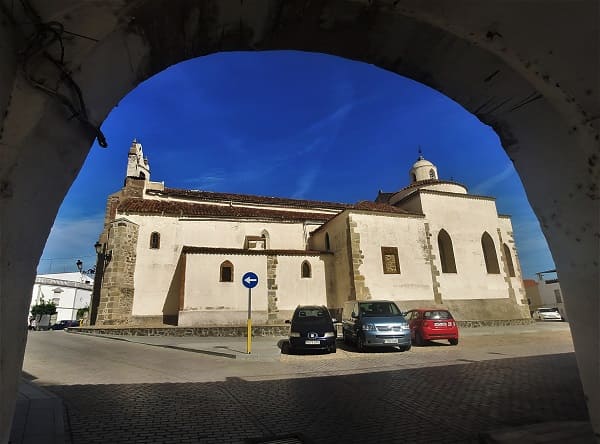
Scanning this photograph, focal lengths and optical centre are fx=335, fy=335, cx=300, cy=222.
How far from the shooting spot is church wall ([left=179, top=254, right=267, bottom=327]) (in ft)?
61.7

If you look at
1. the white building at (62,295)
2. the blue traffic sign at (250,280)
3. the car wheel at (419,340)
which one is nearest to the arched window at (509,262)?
the car wheel at (419,340)

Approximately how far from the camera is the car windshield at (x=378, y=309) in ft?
39.5

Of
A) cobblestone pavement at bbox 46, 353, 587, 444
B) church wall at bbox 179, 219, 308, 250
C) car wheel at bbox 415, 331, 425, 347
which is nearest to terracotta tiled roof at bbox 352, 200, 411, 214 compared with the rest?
church wall at bbox 179, 219, 308, 250

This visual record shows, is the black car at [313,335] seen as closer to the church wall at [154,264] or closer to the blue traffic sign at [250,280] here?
the blue traffic sign at [250,280]

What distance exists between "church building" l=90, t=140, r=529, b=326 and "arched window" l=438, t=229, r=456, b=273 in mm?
72

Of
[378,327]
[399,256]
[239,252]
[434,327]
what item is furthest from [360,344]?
[399,256]

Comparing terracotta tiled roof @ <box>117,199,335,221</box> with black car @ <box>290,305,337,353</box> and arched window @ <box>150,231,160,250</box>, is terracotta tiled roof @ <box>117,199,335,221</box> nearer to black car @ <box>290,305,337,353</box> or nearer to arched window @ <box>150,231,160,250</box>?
arched window @ <box>150,231,160,250</box>

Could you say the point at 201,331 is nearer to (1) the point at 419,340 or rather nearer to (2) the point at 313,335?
(2) the point at 313,335

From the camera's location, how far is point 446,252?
23453 mm

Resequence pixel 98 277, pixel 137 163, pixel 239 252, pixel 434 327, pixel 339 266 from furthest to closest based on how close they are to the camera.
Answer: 1. pixel 137 163
2. pixel 98 277
3. pixel 339 266
4. pixel 239 252
5. pixel 434 327

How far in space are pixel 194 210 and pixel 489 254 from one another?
2169 cm

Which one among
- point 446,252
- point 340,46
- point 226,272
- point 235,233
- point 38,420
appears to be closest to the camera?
point 340,46

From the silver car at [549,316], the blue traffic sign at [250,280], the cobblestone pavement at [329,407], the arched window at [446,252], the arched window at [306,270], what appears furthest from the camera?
the silver car at [549,316]

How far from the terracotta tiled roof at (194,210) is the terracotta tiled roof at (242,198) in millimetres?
1175
